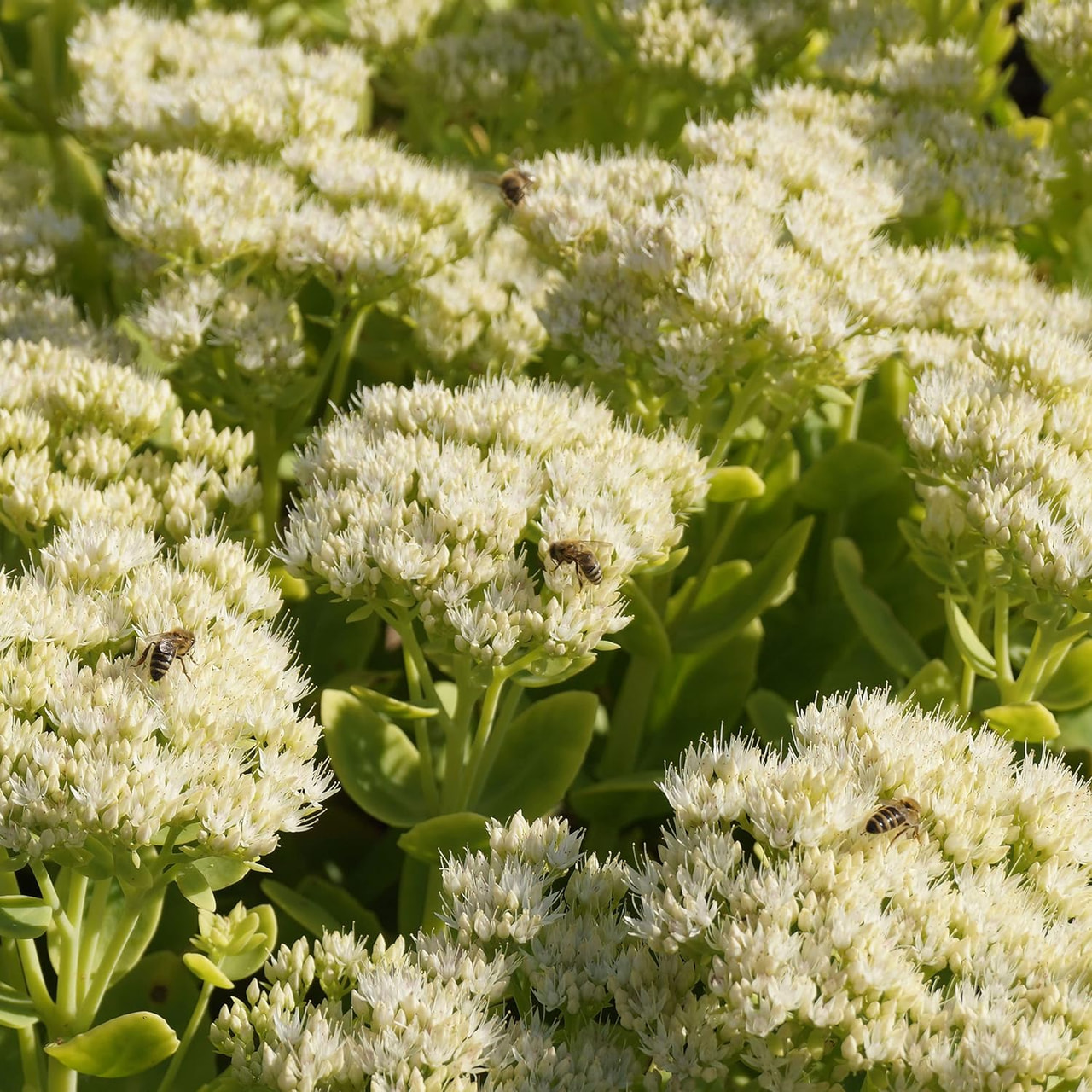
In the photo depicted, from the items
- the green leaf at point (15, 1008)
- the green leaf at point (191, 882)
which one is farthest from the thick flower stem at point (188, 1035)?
the green leaf at point (15, 1008)

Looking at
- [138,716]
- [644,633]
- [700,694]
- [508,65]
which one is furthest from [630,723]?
[508,65]

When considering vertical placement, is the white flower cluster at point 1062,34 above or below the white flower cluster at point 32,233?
above

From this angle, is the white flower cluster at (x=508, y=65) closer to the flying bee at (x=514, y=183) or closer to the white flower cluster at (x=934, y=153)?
the white flower cluster at (x=934, y=153)

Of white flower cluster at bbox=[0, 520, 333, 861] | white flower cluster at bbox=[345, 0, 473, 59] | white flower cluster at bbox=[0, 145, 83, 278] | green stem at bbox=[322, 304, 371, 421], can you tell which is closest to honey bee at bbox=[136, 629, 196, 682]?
white flower cluster at bbox=[0, 520, 333, 861]

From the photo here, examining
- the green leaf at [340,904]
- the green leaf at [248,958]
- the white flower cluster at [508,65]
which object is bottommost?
the green leaf at [340,904]

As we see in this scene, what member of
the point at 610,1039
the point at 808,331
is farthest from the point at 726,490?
the point at 610,1039

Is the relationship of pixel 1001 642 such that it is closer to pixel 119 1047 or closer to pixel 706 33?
pixel 119 1047

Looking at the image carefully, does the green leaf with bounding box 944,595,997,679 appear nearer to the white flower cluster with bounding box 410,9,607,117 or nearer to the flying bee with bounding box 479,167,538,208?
the flying bee with bounding box 479,167,538,208
